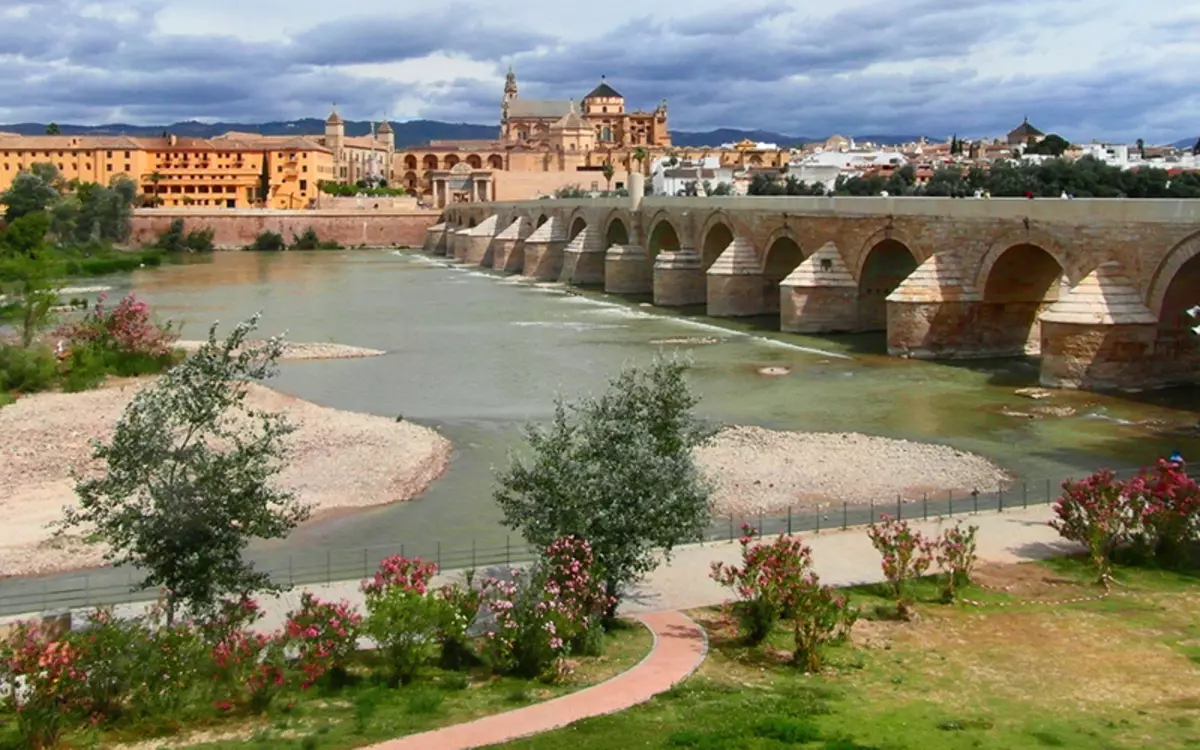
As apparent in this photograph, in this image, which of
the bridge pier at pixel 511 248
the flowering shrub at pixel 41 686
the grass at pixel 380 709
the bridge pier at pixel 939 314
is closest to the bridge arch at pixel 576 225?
the bridge pier at pixel 511 248

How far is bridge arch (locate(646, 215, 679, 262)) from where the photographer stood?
50672 millimetres

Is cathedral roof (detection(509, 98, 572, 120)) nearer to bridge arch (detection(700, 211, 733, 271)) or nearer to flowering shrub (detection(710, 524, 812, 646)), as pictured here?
bridge arch (detection(700, 211, 733, 271))

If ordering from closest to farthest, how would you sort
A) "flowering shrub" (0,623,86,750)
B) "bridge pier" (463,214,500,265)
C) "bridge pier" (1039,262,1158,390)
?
1. "flowering shrub" (0,623,86,750)
2. "bridge pier" (1039,262,1158,390)
3. "bridge pier" (463,214,500,265)

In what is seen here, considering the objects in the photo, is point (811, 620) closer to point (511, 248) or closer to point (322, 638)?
point (322, 638)

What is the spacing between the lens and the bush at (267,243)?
284ft

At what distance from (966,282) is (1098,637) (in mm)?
19652

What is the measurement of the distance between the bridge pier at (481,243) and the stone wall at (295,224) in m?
18.3

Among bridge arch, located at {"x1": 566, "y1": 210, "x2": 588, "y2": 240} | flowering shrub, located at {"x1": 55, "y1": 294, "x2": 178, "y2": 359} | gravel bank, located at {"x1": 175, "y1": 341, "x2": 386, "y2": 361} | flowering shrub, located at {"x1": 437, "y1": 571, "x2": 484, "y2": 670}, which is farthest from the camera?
bridge arch, located at {"x1": 566, "y1": 210, "x2": 588, "y2": 240}

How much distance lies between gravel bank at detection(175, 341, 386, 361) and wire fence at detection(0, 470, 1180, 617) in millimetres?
17247

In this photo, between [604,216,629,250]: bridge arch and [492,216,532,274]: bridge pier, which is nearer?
[604,216,629,250]: bridge arch

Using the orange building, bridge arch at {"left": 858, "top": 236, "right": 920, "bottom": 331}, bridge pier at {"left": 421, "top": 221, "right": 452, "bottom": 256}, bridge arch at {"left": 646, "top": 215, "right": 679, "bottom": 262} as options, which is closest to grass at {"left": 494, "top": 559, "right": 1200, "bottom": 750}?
bridge arch at {"left": 858, "top": 236, "right": 920, "bottom": 331}

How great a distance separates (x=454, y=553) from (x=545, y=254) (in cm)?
4918

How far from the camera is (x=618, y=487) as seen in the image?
1073 cm

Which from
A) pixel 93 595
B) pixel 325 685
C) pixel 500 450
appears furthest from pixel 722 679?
pixel 500 450
